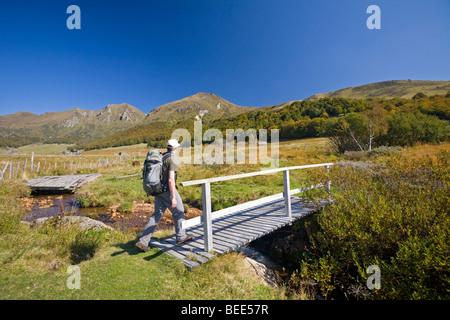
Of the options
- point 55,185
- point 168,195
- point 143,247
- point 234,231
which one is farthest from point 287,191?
point 55,185

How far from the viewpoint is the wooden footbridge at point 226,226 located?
13.8 ft

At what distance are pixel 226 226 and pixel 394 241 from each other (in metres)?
3.67

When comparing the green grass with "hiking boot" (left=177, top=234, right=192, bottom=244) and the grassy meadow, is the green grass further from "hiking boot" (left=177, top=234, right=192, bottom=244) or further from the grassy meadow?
"hiking boot" (left=177, top=234, right=192, bottom=244)

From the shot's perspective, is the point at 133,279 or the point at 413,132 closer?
the point at 133,279

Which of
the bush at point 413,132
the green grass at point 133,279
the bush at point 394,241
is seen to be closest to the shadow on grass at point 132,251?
the green grass at point 133,279

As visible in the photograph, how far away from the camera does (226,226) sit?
593 cm

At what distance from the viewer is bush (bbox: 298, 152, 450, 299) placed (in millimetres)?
3180

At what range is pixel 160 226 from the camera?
8.48 m

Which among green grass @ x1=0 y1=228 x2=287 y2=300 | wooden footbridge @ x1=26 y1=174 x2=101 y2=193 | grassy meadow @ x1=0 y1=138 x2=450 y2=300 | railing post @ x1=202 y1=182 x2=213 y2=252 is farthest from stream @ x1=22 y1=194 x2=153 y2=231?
railing post @ x1=202 y1=182 x2=213 y2=252

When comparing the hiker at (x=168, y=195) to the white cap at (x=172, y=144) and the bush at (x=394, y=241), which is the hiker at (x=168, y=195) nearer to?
the white cap at (x=172, y=144)

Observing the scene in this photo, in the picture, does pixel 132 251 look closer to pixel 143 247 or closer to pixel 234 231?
pixel 143 247
